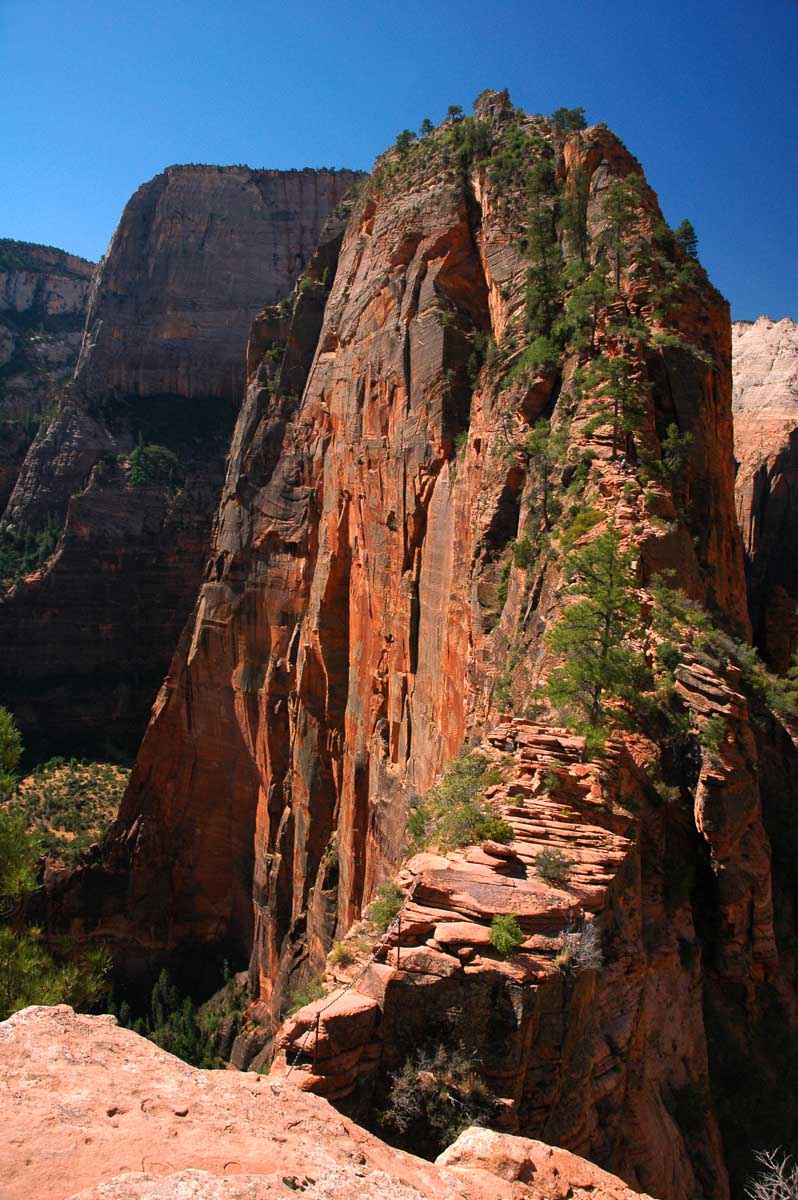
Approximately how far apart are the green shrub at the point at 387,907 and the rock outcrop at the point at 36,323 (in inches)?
3597

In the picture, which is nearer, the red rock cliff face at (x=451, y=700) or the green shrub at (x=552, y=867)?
the red rock cliff face at (x=451, y=700)

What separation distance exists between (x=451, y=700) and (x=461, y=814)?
10.7 meters

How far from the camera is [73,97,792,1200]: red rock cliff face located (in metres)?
8.20

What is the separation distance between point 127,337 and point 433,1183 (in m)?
86.9

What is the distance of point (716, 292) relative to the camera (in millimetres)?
20094

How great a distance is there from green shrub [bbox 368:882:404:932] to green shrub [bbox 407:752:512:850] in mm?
784

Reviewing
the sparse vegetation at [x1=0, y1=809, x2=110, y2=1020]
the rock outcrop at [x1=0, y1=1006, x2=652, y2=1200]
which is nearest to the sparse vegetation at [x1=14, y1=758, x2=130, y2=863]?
the sparse vegetation at [x1=0, y1=809, x2=110, y2=1020]

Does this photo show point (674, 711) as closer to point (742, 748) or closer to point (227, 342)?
point (742, 748)

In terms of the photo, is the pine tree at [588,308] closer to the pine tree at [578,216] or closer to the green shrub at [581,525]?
the pine tree at [578,216]

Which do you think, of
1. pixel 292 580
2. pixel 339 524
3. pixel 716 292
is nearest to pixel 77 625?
pixel 292 580

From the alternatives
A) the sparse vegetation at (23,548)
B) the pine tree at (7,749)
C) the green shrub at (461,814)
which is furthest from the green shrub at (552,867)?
the sparse vegetation at (23,548)

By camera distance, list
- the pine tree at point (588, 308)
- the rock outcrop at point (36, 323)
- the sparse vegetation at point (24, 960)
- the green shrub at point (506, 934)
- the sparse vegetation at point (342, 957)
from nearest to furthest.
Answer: the green shrub at point (506, 934) < the sparse vegetation at point (342, 957) < the sparse vegetation at point (24, 960) < the pine tree at point (588, 308) < the rock outcrop at point (36, 323)

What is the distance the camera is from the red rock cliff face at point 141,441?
67.4 m

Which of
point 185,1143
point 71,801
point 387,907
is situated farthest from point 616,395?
point 71,801
